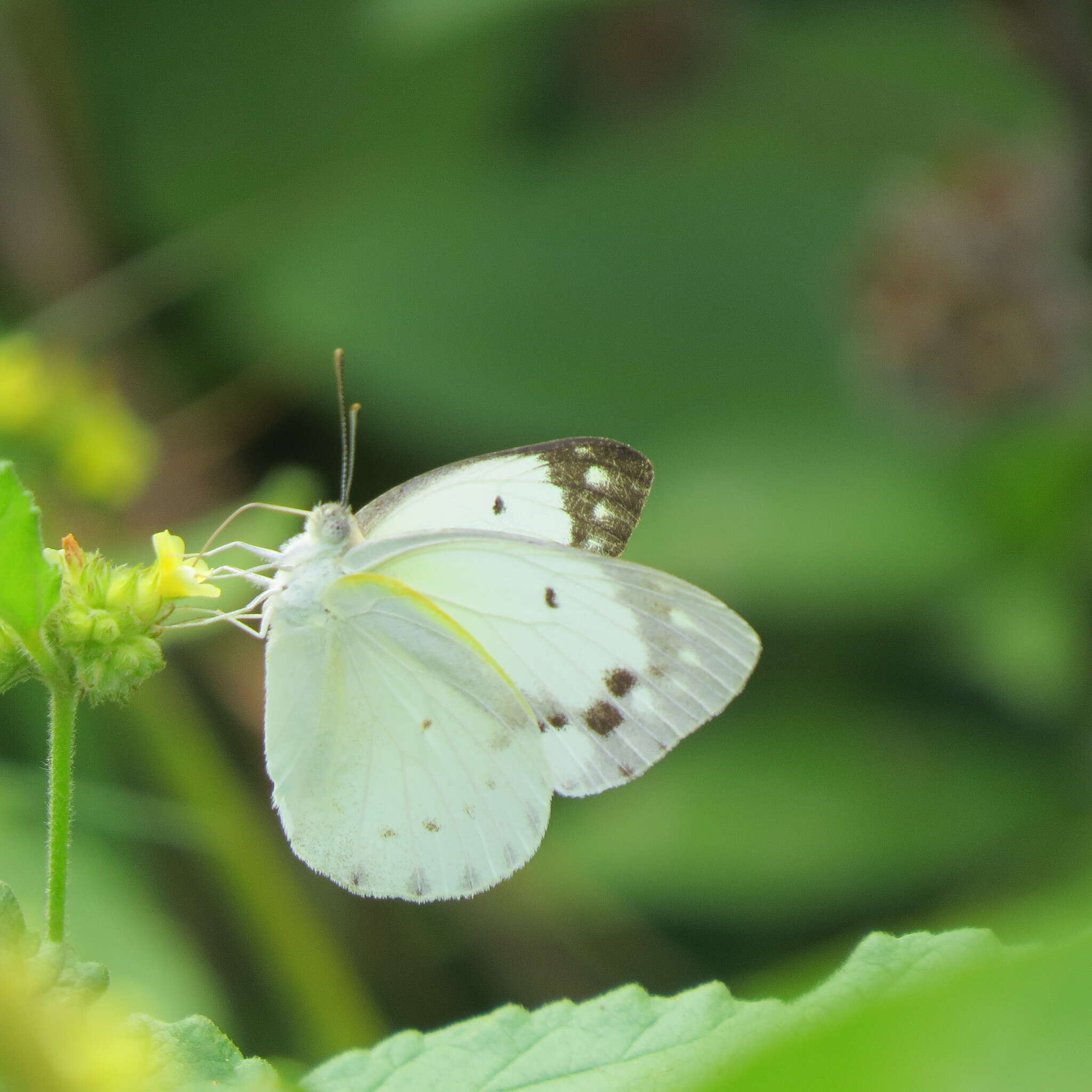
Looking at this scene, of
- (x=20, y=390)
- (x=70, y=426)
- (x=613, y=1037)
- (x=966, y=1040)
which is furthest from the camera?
(x=70, y=426)

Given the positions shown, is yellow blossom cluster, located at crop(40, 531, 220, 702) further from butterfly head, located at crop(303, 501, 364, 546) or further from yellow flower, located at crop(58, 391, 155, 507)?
yellow flower, located at crop(58, 391, 155, 507)

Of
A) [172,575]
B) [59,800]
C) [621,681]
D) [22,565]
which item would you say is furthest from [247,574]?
[22,565]

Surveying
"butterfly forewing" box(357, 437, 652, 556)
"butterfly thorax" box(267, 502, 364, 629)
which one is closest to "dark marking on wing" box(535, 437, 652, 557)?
"butterfly forewing" box(357, 437, 652, 556)

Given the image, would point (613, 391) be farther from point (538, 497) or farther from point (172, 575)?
point (172, 575)

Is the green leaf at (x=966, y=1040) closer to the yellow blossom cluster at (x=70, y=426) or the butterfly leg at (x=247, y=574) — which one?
the butterfly leg at (x=247, y=574)

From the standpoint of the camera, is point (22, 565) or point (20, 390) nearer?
point (22, 565)

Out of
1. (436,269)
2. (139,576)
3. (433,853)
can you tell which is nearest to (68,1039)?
(139,576)
